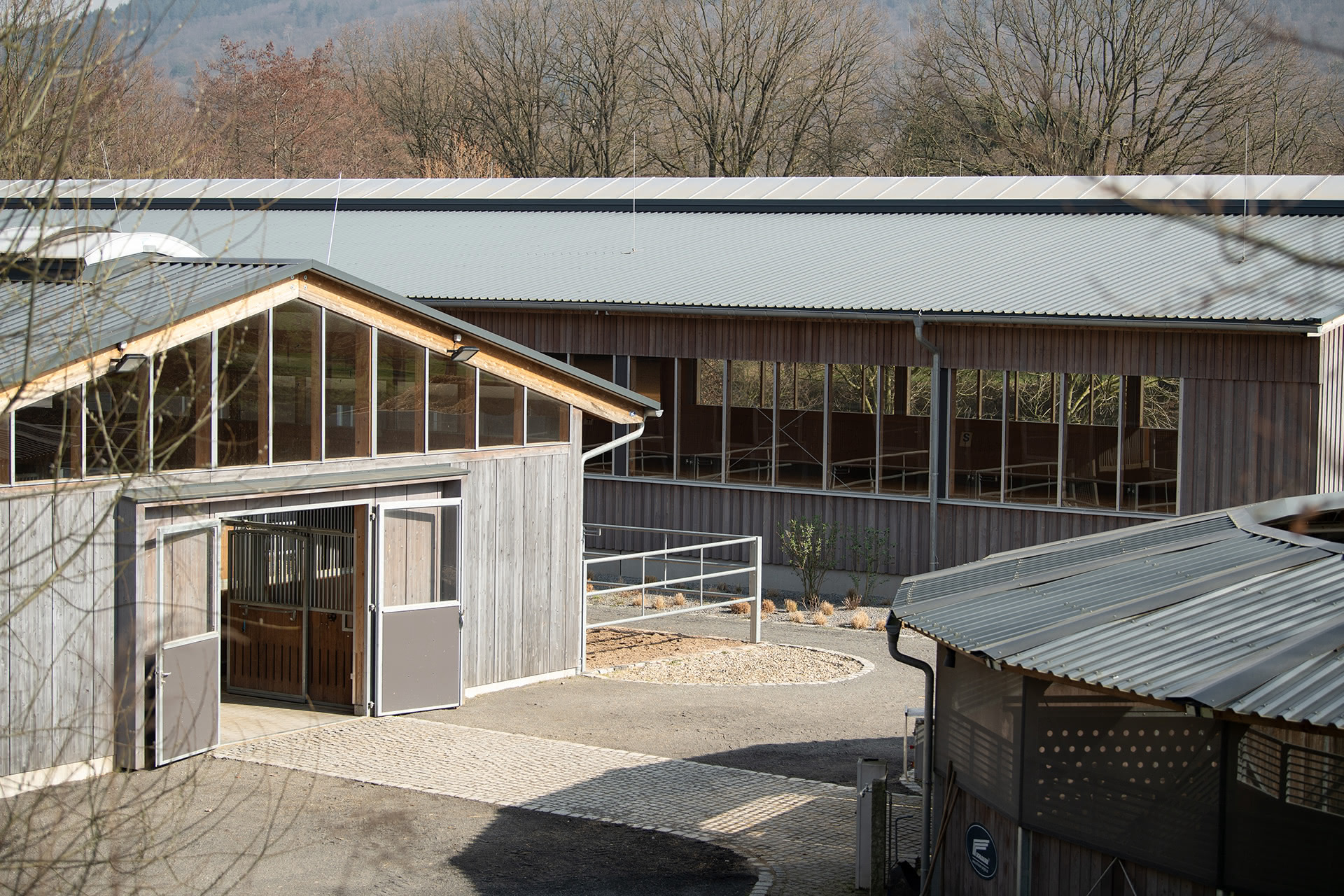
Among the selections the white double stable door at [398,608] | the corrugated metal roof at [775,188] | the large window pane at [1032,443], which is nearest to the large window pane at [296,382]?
the white double stable door at [398,608]

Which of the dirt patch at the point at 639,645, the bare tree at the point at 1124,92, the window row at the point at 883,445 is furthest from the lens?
the bare tree at the point at 1124,92

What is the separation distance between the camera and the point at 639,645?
1772 cm

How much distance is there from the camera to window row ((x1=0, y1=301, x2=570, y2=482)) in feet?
35.1

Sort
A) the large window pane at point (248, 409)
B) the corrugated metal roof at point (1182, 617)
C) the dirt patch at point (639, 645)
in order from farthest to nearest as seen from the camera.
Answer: the dirt patch at point (639, 645)
the large window pane at point (248, 409)
the corrugated metal roof at point (1182, 617)

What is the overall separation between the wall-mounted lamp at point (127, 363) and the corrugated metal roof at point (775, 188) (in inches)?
422

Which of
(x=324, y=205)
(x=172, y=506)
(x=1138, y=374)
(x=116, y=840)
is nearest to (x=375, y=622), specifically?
(x=172, y=506)

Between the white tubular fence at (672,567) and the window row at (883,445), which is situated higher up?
the window row at (883,445)

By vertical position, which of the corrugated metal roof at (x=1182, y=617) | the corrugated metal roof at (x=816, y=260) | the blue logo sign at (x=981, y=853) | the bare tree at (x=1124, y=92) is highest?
the bare tree at (x=1124, y=92)

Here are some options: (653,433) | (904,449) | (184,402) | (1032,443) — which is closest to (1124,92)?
(1032,443)

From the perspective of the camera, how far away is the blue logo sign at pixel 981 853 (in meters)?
8.48

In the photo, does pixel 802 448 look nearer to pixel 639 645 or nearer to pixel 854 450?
pixel 854 450

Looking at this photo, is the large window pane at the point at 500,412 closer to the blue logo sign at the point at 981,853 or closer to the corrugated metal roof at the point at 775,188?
the blue logo sign at the point at 981,853

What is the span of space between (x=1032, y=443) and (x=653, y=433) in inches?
266

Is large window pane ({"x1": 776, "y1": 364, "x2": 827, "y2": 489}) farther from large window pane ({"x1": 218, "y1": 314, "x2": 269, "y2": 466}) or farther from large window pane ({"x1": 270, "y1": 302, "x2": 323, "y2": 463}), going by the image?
large window pane ({"x1": 218, "y1": 314, "x2": 269, "y2": 466})
